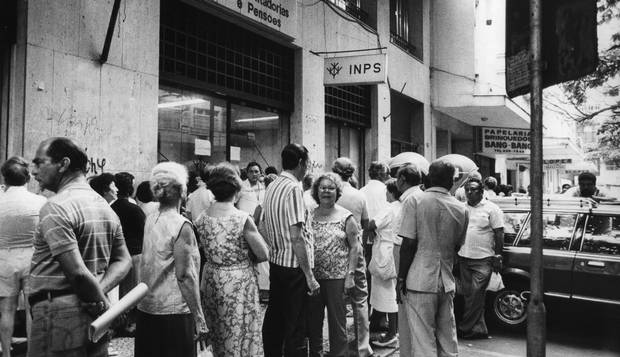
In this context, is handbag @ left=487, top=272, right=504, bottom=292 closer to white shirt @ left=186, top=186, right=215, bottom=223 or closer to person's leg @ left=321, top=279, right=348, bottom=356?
person's leg @ left=321, top=279, right=348, bottom=356

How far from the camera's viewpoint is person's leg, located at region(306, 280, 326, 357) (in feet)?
16.4

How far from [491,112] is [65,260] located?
19822 mm

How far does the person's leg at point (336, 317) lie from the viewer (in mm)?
5180

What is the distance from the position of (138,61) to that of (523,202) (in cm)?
609

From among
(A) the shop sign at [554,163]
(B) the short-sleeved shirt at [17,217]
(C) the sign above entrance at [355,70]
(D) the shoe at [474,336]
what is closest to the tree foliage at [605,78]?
(C) the sign above entrance at [355,70]

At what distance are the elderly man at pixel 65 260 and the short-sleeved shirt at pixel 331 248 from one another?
8.21ft

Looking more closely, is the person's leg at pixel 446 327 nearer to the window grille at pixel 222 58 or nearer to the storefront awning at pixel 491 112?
the window grille at pixel 222 58

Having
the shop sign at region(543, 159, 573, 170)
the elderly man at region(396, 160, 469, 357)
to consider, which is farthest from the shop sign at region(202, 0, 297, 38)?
the shop sign at region(543, 159, 573, 170)

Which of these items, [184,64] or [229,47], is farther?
[229,47]

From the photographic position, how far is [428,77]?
19.2 metres

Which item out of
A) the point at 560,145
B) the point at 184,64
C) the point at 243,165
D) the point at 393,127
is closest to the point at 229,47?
the point at 184,64

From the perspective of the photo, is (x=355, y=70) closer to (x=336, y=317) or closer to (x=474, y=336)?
(x=474, y=336)

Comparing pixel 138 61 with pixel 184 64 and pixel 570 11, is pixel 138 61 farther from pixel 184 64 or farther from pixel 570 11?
pixel 570 11

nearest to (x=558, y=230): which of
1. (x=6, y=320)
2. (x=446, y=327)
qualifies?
(x=446, y=327)
